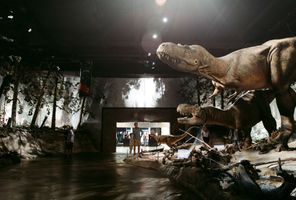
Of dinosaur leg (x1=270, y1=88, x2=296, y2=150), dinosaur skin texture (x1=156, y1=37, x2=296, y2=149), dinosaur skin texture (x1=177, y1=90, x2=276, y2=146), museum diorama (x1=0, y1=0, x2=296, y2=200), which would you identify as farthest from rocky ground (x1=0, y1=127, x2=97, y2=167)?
dinosaur leg (x1=270, y1=88, x2=296, y2=150)

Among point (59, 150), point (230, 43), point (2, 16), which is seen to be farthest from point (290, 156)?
point (59, 150)

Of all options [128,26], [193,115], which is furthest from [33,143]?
[193,115]

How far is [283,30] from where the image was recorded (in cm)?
1050

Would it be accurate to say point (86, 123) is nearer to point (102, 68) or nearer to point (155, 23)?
point (102, 68)

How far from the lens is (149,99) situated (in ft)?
61.7

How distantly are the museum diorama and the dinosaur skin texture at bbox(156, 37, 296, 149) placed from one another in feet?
0.06

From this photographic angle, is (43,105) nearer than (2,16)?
No

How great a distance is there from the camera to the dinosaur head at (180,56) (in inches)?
181

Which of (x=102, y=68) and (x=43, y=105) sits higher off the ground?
(x=102, y=68)

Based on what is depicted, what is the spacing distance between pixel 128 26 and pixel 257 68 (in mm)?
7487

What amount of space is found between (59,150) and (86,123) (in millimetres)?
3010

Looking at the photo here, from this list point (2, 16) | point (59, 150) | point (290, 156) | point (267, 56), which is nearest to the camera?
point (290, 156)

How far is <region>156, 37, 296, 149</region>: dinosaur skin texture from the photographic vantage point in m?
4.80

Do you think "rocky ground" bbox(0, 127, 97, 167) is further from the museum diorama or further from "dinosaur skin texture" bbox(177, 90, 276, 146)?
"dinosaur skin texture" bbox(177, 90, 276, 146)
